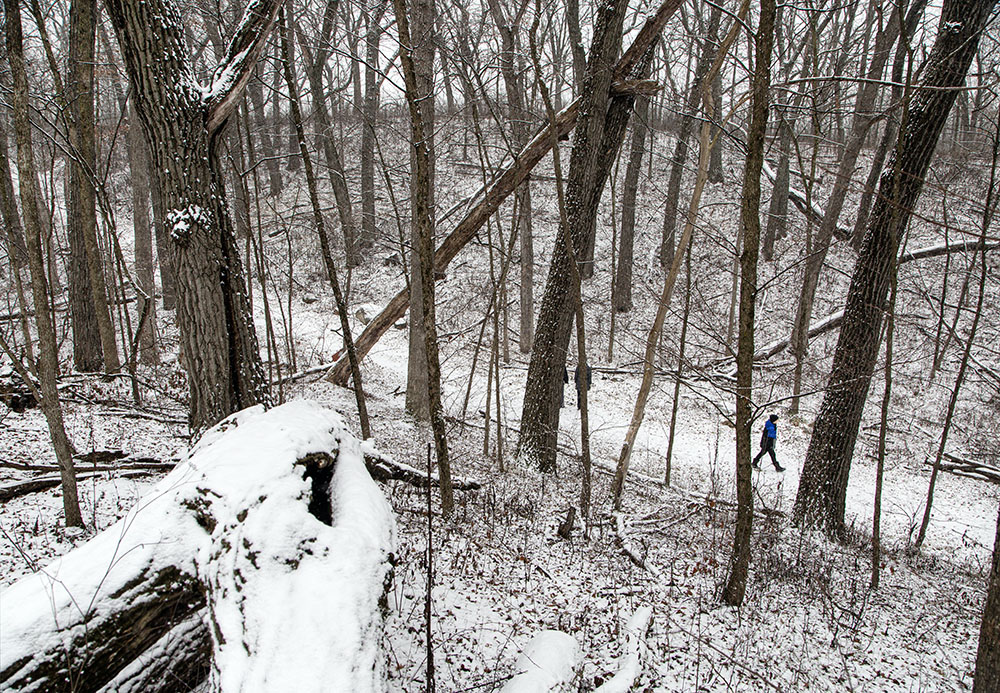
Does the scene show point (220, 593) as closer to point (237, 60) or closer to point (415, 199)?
point (237, 60)

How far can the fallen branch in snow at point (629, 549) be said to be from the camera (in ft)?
18.6

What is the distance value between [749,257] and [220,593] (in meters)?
4.37

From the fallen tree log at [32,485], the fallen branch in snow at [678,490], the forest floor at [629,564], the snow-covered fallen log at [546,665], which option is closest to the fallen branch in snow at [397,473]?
the forest floor at [629,564]

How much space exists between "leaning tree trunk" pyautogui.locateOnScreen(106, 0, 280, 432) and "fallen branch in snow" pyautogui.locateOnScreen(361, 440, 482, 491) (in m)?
1.36

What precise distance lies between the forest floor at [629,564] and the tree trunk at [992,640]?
908mm

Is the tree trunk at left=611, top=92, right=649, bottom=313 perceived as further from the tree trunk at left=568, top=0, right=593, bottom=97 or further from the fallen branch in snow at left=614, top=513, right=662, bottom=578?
the fallen branch in snow at left=614, top=513, right=662, bottom=578

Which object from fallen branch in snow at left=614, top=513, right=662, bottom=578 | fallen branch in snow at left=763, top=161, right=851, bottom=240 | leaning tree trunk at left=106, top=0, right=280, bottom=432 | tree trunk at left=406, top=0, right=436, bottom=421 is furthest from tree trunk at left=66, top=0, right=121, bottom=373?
fallen branch in snow at left=763, top=161, right=851, bottom=240

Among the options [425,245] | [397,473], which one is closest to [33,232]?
[425,245]

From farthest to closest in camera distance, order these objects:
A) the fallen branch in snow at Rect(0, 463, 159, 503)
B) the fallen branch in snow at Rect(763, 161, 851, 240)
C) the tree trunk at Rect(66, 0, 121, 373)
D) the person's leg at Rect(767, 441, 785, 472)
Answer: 1. the fallen branch in snow at Rect(763, 161, 851, 240)
2. the person's leg at Rect(767, 441, 785, 472)
3. the tree trunk at Rect(66, 0, 121, 373)
4. the fallen branch in snow at Rect(0, 463, 159, 503)

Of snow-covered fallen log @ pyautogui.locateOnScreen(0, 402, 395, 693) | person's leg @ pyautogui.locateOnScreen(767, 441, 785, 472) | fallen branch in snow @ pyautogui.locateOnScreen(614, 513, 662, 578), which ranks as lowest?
person's leg @ pyautogui.locateOnScreen(767, 441, 785, 472)

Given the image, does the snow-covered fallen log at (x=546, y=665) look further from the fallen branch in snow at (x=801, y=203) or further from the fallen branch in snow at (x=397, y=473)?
the fallen branch in snow at (x=801, y=203)

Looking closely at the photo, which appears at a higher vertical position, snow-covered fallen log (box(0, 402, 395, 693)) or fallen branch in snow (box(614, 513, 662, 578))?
snow-covered fallen log (box(0, 402, 395, 693))

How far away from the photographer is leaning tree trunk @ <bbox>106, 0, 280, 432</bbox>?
14.4 ft

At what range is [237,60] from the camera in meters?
4.63
